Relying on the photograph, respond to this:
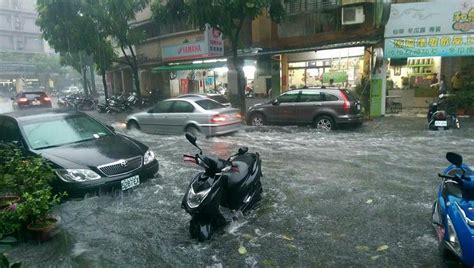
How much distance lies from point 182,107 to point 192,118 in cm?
64

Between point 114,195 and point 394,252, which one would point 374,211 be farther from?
point 114,195

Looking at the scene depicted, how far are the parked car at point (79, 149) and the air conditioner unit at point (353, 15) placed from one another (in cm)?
1218

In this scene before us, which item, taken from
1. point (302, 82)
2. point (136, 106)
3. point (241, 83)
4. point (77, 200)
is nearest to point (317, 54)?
point (302, 82)

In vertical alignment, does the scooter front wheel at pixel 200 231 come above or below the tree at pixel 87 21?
below

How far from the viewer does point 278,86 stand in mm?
19188

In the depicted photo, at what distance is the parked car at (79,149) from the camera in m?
5.65

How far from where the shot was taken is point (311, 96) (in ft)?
42.0

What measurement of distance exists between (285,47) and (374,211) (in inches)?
558

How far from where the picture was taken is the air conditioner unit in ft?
51.0

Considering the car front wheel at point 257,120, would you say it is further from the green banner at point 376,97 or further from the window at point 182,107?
the green banner at point 376,97

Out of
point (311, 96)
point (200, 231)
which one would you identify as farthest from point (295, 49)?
point (200, 231)

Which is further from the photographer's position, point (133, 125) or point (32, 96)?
point (32, 96)

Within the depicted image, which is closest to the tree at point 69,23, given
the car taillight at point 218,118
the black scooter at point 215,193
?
the car taillight at point 218,118

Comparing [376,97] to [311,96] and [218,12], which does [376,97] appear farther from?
[218,12]
